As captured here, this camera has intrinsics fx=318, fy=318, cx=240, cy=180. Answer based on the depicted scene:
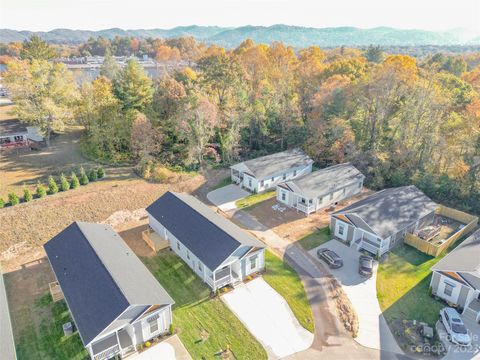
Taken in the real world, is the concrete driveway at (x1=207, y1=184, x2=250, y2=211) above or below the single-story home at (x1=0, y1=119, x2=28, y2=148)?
below

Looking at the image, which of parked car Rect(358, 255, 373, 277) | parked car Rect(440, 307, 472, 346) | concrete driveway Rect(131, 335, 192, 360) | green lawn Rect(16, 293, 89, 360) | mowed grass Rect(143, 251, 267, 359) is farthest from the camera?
parked car Rect(358, 255, 373, 277)

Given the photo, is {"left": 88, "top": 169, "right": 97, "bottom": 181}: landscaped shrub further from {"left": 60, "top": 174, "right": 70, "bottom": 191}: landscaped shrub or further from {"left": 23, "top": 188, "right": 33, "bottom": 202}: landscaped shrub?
{"left": 23, "top": 188, "right": 33, "bottom": 202}: landscaped shrub

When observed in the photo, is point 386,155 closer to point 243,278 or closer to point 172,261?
point 243,278

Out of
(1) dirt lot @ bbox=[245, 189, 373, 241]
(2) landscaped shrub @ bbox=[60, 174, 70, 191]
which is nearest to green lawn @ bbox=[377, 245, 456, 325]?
(1) dirt lot @ bbox=[245, 189, 373, 241]

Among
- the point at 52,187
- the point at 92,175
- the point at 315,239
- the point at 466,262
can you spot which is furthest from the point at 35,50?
the point at 466,262

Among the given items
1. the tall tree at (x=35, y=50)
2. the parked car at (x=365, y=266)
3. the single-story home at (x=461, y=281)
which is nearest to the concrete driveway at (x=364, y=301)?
the parked car at (x=365, y=266)

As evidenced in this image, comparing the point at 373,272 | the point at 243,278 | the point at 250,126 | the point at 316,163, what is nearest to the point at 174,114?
the point at 250,126
